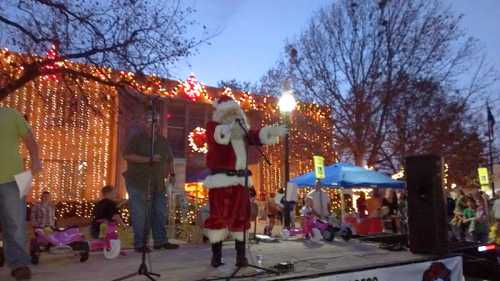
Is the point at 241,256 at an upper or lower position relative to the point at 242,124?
lower

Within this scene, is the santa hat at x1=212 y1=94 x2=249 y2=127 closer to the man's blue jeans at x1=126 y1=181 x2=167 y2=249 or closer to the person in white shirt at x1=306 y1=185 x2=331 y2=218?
the man's blue jeans at x1=126 y1=181 x2=167 y2=249

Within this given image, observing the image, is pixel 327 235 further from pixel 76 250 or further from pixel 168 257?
pixel 76 250

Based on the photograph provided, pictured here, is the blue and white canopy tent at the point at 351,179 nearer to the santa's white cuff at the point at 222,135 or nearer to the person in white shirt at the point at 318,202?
the person in white shirt at the point at 318,202

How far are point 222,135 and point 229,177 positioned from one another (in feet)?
1.35

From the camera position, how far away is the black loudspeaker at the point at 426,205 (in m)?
4.90

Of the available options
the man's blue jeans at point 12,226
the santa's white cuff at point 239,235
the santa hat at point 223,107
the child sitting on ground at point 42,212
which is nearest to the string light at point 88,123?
the child sitting on ground at point 42,212

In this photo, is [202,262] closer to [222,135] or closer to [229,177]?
[229,177]

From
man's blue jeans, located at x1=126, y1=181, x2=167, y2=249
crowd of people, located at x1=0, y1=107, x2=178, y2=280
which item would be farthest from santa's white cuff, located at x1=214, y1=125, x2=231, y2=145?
man's blue jeans, located at x1=126, y1=181, x2=167, y2=249

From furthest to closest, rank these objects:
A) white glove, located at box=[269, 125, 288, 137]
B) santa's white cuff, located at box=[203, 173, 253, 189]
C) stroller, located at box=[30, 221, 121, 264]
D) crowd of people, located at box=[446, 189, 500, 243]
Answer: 1. crowd of people, located at box=[446, 189, 500, 243]
2. stroller, located at box=[30, 221, 121, 264]
3. white glove, located at box=[269, 125, 288, 137]
4. santa's white cuff, located at box=[203, 173, 253, 189]

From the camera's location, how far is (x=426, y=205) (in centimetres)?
517

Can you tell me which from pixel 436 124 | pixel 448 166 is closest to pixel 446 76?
pixel 436 124

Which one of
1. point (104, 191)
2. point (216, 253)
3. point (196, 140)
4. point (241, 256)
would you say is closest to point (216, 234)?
point (216, 253)

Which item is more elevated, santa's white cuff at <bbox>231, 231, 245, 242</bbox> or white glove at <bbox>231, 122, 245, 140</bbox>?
white glove at <bbox>231, 122, 245, 140</bbox>

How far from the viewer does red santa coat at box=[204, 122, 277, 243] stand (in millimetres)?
4367
